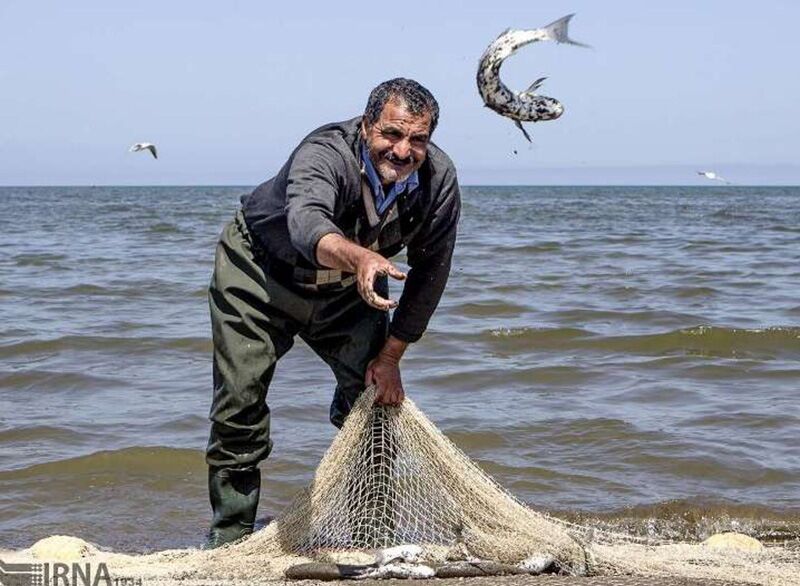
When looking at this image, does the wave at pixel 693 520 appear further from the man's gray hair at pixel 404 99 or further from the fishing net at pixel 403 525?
the man's gray hair at pixel 404 99

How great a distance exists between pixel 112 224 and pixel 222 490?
26033 mm

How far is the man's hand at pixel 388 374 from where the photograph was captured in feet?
14.1

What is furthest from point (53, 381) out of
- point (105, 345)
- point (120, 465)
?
point (120, 465)

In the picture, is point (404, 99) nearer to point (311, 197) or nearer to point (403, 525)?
point (311, 197)

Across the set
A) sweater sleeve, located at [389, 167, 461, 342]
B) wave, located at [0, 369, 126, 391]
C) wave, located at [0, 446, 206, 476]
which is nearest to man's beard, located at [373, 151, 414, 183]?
sweater sleeve, located at [389, 167, 461, 342]

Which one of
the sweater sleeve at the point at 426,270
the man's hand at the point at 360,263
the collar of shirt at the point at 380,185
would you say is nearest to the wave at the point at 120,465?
the sweater sleeve at the point at 426,270

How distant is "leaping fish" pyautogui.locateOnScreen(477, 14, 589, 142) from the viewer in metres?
5.30

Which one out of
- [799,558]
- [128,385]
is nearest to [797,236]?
[128,385]

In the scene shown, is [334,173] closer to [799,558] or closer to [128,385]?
[799,558]

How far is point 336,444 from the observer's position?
4254 mm

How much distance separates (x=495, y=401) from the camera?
25.9ft

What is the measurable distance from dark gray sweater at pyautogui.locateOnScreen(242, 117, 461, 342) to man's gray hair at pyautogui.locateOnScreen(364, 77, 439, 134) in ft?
0.45

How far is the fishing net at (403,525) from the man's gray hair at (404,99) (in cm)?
108

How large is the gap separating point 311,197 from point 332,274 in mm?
587
